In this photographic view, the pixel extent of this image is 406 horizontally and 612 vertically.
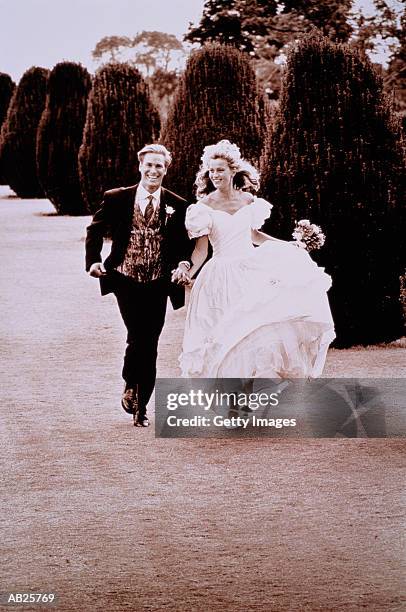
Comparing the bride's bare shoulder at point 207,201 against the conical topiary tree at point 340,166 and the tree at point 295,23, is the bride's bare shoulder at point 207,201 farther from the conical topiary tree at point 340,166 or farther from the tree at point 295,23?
the conical topiary tree at point 340,166

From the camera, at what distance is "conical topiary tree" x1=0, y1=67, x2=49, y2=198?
11.4 m

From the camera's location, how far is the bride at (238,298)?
18.5 ft

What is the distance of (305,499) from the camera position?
4723 millimetres

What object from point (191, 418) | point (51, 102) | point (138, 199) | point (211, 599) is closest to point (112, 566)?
point (211, 599)

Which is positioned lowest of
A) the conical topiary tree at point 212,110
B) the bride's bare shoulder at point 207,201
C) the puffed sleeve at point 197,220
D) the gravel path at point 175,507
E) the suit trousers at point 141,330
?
the gravel path at point 175,507

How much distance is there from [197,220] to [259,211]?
373 mm

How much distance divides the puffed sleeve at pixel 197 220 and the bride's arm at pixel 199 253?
2.2 inches

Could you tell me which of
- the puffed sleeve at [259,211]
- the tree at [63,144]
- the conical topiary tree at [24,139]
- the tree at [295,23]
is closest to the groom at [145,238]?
the puffed sleeve at [259,211]

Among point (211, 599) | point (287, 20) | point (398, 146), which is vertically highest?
point (287, 20)

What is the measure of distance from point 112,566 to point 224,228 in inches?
82.6

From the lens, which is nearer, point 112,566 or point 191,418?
point 112,566

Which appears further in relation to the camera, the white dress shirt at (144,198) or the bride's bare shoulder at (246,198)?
the bride's bare shoulder at (246,198)

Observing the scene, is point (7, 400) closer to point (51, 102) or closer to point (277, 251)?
point (277, 251)

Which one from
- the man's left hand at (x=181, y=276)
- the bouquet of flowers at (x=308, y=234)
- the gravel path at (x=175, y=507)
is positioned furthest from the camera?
the bouquet of flowers at (x=308, y=234)
